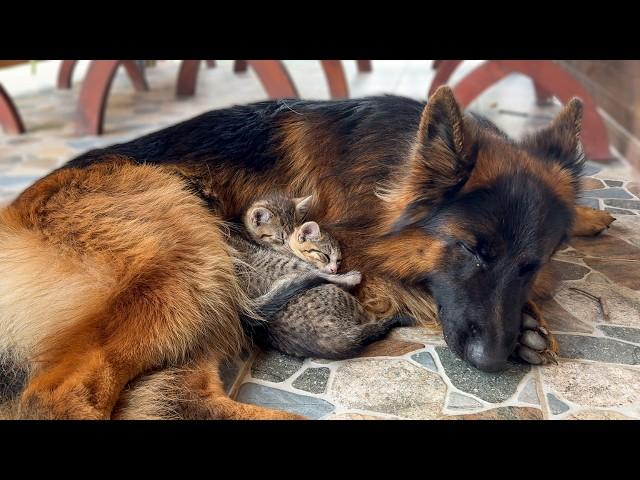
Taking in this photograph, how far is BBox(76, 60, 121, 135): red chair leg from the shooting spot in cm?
687

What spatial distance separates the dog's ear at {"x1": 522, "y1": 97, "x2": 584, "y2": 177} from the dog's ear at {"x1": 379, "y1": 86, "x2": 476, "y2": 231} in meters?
0.50

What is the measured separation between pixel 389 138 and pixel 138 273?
143 cm

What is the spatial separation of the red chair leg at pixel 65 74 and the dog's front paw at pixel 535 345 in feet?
26.8

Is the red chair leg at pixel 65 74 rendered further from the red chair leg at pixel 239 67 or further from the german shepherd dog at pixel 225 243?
the german shepherd dog at pixel 225 243

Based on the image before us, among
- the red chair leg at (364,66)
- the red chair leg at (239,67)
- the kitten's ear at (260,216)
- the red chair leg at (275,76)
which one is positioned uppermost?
the kitten's ear at (260,216)

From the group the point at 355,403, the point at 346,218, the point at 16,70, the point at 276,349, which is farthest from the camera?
the point at 16,70

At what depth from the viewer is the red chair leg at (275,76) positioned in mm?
6691

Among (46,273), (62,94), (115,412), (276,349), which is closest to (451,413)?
(276,349)

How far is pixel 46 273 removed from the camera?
262 centimetres

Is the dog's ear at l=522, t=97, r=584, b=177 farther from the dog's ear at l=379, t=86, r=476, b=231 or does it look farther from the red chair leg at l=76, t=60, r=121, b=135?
the red chair leg at l=76, t=60, r=121, b=135

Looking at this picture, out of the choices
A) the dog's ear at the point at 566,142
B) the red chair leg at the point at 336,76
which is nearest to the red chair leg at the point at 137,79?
the red chair leg at the point at 336,76

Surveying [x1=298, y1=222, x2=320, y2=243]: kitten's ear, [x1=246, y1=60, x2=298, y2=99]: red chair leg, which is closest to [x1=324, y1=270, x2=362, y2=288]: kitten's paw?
[x1=298, y1=222, x2=320, y2=243]: kitten's ear

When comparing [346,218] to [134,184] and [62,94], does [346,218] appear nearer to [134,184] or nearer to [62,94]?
[134,184]

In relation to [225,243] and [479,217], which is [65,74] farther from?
[479,217]
